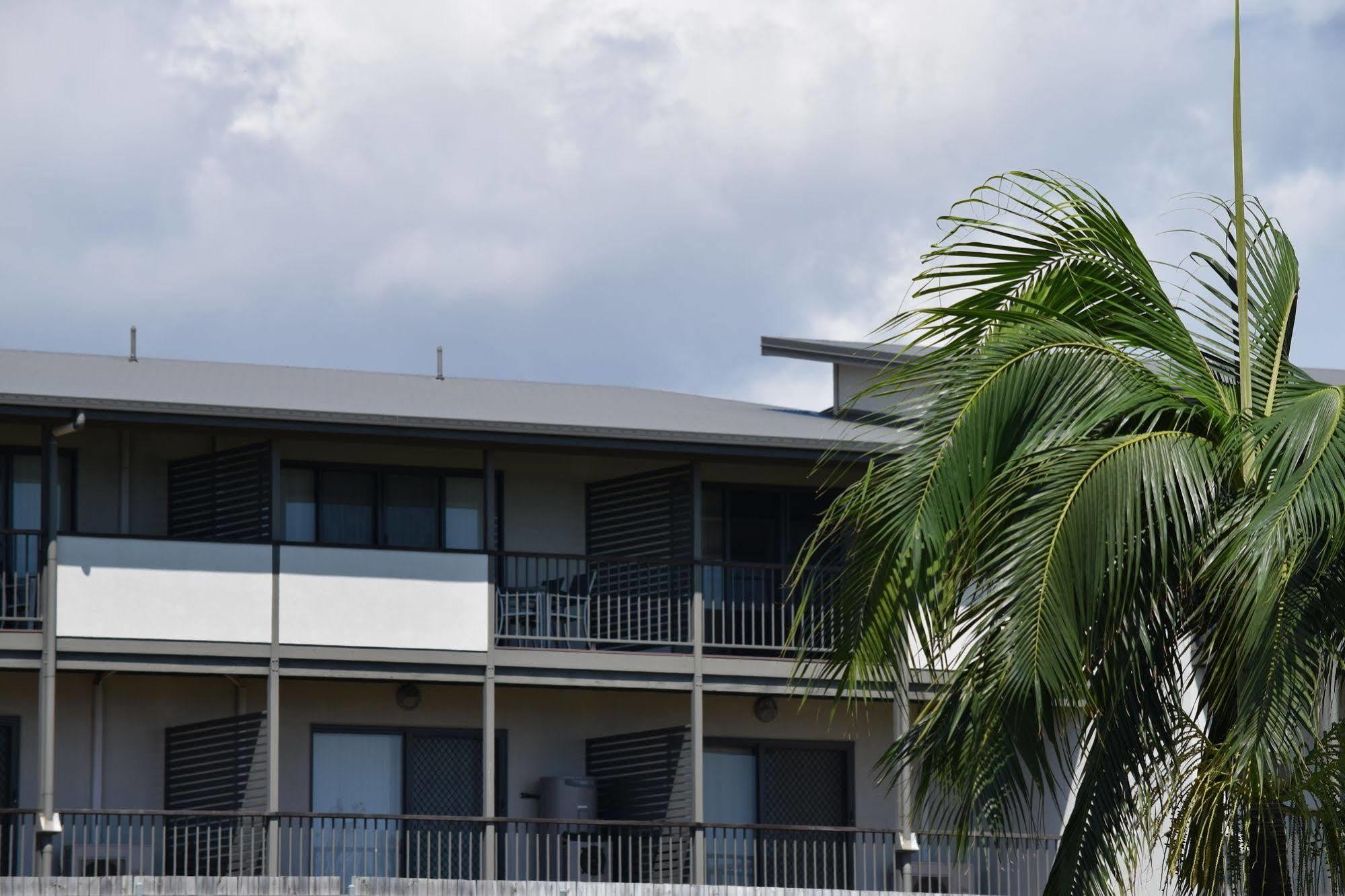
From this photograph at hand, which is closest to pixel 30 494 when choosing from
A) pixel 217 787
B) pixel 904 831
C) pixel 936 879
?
pixel 217 787

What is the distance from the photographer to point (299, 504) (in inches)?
1001

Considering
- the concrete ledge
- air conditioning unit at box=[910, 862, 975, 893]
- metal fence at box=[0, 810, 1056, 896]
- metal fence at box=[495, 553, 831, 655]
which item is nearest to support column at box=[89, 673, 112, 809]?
metal fence at box=[0, 810, 1056, 896]

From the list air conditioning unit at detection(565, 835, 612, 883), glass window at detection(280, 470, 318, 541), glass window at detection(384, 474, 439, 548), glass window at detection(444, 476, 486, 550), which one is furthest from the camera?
glass window at detection(444, 476, 486, 550)

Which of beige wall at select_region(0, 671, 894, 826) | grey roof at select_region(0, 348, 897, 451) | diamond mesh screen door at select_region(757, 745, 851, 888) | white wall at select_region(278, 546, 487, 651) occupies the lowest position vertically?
diamond mesh screen door at select_region(757, 745, 851, 888)

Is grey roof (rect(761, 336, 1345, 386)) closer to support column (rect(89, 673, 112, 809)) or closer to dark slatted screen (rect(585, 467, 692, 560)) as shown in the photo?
dark slatted screen (rect(585, 467, 692, 560))

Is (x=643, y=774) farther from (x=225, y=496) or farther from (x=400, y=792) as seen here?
(x=225, y=496)

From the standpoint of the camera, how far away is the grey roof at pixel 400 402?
2302cm

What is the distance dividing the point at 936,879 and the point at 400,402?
8570 millimetres

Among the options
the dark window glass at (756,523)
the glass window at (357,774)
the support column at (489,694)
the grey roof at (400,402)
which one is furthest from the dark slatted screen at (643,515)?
the glass window at (357,774)

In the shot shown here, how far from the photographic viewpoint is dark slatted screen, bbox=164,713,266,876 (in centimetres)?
2298

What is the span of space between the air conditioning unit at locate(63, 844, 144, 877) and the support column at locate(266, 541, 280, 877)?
1.36m

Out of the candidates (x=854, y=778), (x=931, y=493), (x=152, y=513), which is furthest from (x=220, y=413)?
(x=931, y=493)

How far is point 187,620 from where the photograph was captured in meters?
23.0

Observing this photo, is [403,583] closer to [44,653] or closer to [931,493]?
[44,653]
